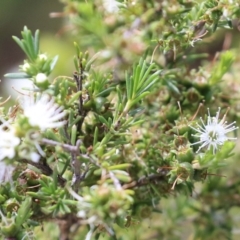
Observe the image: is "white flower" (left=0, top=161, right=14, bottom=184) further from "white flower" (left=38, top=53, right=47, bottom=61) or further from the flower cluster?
"white flower" (left=38, top=53, right=47, bottom=61)

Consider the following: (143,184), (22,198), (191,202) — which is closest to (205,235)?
(191,202)

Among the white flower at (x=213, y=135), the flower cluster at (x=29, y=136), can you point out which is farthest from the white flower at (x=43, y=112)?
the white flower at (x=213, y=135)

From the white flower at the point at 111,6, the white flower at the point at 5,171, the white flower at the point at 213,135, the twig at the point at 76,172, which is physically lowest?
the white flower at the point at 5,171

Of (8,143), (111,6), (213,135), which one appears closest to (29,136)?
(8,143)

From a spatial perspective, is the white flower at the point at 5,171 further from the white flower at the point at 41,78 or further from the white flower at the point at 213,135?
the white flower at the point at 213,135

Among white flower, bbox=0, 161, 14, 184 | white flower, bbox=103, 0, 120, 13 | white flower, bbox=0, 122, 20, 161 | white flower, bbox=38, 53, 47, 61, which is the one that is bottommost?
white flower, bbox=0, 161, 14, 184

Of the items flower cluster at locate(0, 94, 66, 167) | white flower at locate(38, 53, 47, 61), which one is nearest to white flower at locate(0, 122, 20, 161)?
flower cluster at locate(0, 94, 66, 167)

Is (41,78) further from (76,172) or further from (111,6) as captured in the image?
(111,6)

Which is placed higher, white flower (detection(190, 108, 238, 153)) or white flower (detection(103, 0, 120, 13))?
white flower (detection(103, 0, 120, 13))

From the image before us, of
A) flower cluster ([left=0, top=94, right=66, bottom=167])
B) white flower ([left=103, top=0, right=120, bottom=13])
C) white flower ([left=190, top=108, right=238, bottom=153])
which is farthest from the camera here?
white flower ([left=103, top=0, right=120, bottom=13])
